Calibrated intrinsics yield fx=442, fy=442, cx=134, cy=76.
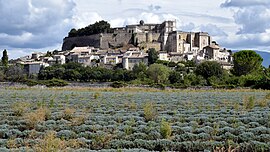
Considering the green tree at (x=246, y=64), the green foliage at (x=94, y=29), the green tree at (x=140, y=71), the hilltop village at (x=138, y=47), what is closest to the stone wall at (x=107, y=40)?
the hilltop village at (x=138, y=47)

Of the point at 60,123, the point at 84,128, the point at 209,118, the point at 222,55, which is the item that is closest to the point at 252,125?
the point at 209,118

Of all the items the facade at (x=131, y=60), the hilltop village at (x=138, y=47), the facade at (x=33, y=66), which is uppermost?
the hilltop village at (x=138, y=47)

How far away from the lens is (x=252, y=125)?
13.3 meters

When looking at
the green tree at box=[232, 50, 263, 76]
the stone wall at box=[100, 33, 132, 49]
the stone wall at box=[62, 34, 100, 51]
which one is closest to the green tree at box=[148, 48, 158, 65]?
the stone wall at box=[100, 33, 132, 49]

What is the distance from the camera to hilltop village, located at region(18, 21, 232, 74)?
344 ft

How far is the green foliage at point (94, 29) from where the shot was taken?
119 m

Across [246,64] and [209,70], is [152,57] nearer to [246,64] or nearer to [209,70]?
[209,70]

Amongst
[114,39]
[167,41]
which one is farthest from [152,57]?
[114,39]

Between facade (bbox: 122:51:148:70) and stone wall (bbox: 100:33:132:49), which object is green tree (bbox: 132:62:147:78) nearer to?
facade (bbox: 122:51:148:70)

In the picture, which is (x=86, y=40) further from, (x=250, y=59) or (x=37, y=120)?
(x=37, y=120)

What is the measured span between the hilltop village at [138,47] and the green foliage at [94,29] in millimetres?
1360

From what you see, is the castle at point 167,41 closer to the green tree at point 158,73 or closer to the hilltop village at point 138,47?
the hilltop village at point 138,47

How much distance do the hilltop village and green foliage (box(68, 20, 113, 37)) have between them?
1.36 metres

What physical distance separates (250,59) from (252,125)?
7441cm
